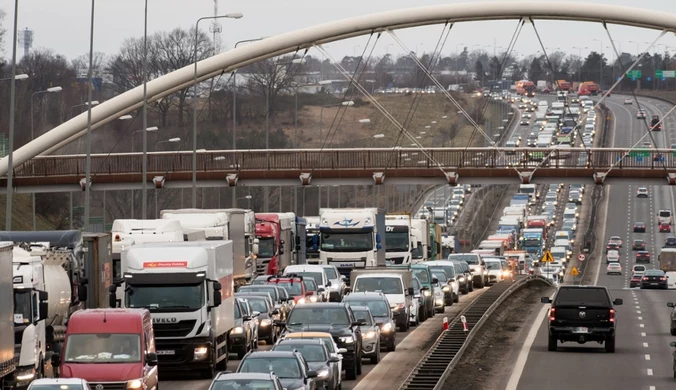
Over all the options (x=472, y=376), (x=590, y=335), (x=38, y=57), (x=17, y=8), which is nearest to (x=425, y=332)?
(x=590, y=335)

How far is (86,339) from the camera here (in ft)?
103

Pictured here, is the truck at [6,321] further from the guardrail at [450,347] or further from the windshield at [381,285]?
the windshield at [381,285]

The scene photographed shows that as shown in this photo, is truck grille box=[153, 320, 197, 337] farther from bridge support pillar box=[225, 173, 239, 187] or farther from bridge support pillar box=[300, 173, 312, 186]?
bridge support pillar box=[300, 173, 312, 186]

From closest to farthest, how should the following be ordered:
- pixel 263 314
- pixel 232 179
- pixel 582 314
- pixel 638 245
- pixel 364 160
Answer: pixel 582 314 < pixel 263 314 < pixel 232 179 < pixel 364 160 < pixel 638 245

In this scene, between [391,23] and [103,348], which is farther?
[391,23]

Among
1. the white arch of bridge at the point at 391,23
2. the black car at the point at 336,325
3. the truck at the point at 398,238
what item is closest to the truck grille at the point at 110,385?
the black car at the point at 336,325

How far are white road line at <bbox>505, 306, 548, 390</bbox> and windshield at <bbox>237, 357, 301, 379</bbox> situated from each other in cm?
963

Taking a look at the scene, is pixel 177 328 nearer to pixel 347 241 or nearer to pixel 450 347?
pixel 450 347

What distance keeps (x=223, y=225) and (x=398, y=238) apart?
72.3 ft

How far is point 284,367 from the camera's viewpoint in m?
29.4

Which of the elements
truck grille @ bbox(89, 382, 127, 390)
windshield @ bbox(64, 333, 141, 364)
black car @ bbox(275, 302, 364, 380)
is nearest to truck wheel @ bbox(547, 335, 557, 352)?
black car @ bbox(275, 302, 364, 380)

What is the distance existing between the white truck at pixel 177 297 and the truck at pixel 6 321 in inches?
281

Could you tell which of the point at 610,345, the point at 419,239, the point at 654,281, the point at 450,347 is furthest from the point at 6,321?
the point at 654,281

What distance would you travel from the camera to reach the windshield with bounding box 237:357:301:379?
95.3ft
